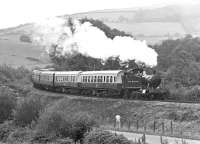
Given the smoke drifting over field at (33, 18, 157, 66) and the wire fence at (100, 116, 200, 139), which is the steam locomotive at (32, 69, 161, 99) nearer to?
the smoke drifting over field at (33, 18, 157, 66)

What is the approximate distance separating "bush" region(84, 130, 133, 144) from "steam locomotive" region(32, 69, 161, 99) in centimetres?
1345

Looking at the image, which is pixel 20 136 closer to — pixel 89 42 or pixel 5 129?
pixel 5 129

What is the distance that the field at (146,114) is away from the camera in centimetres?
3028

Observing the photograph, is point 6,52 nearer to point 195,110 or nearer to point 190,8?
point 190,8

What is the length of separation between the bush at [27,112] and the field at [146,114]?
5611mm

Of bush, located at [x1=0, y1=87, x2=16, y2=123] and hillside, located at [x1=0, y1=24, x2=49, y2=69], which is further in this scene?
hillside, located at [x1=0, y1=24, x2=49, y2=69]

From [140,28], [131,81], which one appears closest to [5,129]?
[131,81]

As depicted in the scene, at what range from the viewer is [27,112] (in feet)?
127

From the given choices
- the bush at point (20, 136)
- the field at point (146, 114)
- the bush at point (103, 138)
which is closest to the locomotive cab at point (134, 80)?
the field at point (146, 114)

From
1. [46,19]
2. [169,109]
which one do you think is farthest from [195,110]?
[46,19]

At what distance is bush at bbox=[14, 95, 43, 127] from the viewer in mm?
38688

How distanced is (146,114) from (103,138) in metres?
9.69

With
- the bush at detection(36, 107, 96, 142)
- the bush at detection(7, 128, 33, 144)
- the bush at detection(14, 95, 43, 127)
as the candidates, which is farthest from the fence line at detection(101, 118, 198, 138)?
the bush at detection(14, 95, 43, 127)

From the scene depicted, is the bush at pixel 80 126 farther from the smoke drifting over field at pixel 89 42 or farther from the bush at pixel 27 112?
the smoke drifting over field at pixel 89 42
